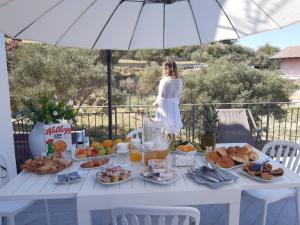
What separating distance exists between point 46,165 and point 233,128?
10.6 feet

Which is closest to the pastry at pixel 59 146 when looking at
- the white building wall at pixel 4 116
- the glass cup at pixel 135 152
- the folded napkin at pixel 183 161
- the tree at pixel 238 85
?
the glass cup at pixel 135 152

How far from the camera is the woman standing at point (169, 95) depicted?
405cm

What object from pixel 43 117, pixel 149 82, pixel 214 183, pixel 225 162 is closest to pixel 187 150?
pixel 225 162

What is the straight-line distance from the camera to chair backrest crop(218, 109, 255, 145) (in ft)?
14.1

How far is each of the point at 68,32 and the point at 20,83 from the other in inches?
197

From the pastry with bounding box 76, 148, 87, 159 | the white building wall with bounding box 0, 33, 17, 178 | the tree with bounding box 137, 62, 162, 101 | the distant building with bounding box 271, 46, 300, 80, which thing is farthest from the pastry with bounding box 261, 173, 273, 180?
the distant building with bounding box 271, 46, 300, 80

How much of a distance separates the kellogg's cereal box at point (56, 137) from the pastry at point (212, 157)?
1.01m

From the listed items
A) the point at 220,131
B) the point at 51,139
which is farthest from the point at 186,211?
the point at 220,131

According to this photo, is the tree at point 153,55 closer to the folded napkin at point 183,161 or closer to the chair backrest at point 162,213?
the folded napkin at point 183,161


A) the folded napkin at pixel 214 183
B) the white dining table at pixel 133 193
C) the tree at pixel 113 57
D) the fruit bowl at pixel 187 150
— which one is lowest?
the white dining table at pixel 133 193

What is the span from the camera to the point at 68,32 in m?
2.31

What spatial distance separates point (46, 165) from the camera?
177 cm

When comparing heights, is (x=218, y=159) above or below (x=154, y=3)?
below

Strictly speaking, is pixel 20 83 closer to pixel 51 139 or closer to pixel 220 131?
pixel 220 131
